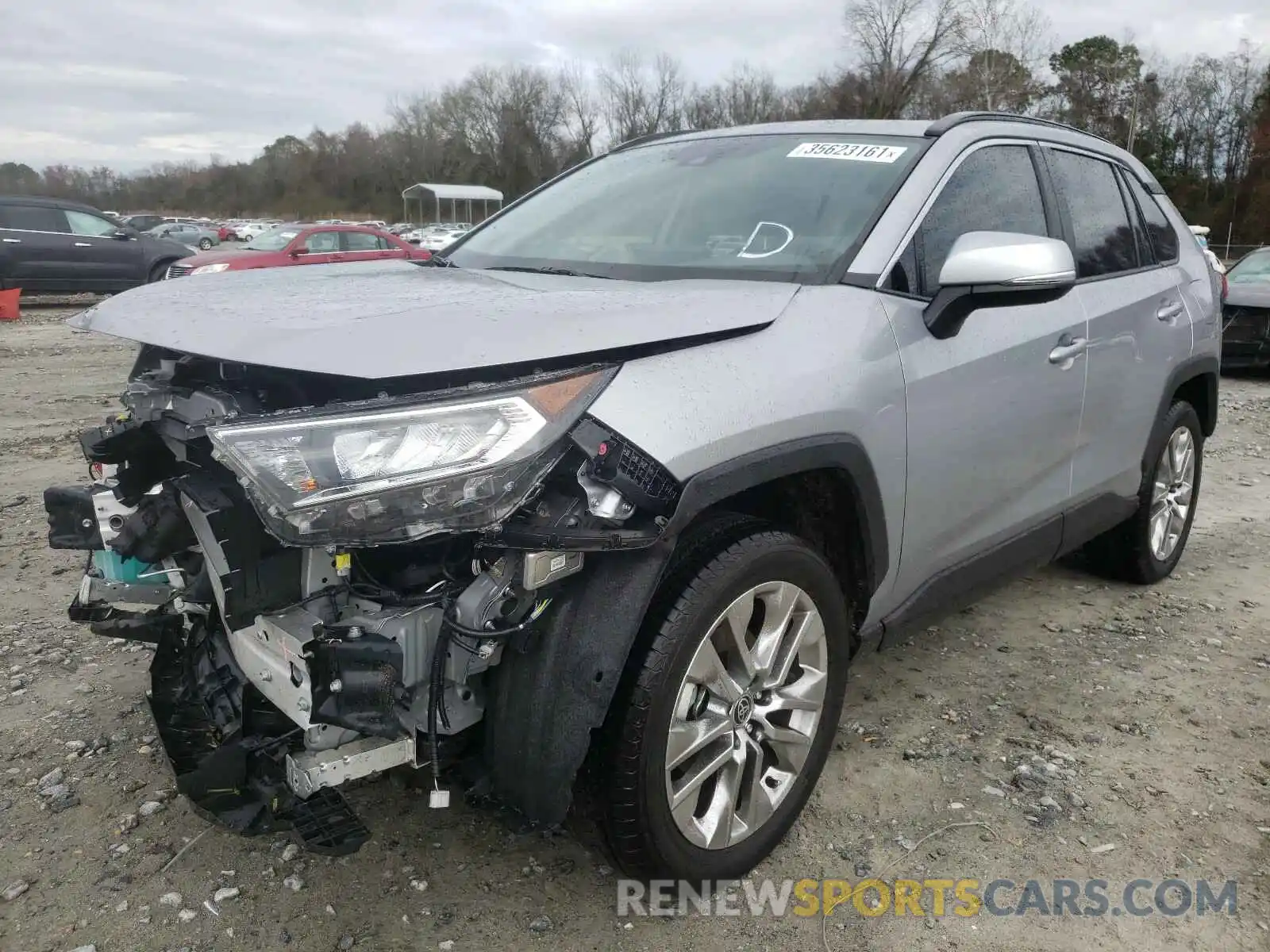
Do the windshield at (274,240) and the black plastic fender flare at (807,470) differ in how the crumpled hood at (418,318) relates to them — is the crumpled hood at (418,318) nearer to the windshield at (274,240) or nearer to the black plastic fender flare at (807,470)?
the black plastic fender flare at (807,470)

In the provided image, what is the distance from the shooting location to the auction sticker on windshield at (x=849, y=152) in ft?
9.33

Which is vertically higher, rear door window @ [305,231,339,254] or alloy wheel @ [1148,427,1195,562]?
rear door window @ [305,231,339,254]

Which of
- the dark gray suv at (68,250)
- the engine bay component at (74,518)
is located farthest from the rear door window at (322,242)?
the engine bay component at (74,518)

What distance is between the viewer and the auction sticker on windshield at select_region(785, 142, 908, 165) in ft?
9.33

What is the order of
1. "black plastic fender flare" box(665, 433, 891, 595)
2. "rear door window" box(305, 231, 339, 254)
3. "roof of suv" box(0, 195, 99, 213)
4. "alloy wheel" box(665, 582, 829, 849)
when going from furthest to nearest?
1. "rear door window" box(305, 231, 339, 254)
2. "roof of suv" box(0, 195, 99, 213)
3. "alloy wheel" box(665, 582, 829, 849)
4. "black plastic fender flare" box(665, 433, 891, 595)

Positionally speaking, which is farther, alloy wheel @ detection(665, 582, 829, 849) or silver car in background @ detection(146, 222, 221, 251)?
silver car in background @ detection(146, 222, 221, 251)

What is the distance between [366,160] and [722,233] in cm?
8612

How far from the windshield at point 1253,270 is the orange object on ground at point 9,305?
15.8m

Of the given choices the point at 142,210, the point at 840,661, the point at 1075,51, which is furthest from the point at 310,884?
the point at 142,210

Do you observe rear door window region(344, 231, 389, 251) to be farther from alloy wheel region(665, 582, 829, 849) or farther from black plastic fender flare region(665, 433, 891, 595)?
alloy wheel region(665, 582, 829, 849)

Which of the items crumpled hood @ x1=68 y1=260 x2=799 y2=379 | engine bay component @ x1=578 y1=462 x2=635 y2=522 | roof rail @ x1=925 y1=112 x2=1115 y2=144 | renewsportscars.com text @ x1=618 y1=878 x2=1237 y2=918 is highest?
roof rail @ x1=925 y1=112 x2=1115 y2=144

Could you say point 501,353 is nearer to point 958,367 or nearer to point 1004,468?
point 958,367

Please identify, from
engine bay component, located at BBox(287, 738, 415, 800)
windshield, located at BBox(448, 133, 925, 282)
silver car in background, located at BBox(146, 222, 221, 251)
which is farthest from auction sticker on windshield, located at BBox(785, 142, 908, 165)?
silver car in background, located at BBox(146, 222, 221, 251)

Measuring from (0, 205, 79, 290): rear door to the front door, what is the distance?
16.0m
